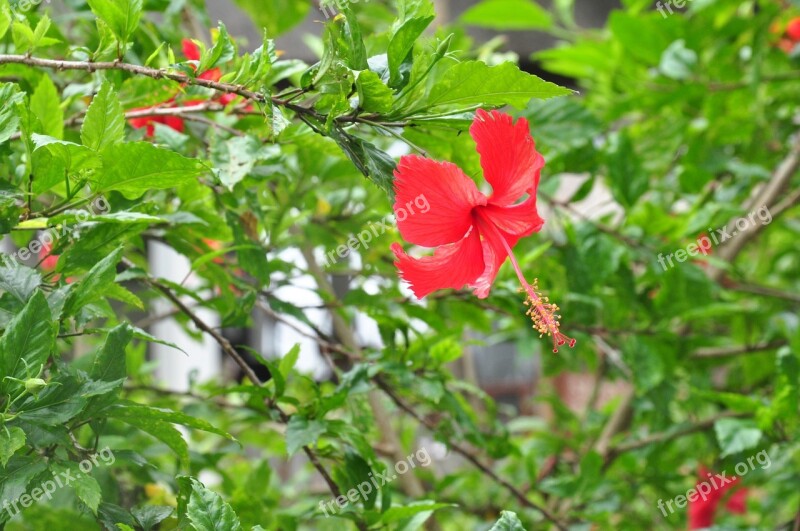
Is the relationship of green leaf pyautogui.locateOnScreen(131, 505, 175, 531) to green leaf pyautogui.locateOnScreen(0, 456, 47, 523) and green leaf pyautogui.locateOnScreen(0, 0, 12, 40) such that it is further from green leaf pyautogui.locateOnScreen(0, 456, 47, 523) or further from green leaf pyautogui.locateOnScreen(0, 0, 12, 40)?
green leaf pyautogui.locateOnScreen(0, 0, 12, 40)

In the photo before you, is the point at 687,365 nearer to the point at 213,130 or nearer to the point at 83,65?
the point at 213,130

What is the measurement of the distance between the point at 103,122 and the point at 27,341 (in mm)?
157

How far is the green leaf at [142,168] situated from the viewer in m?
0.58

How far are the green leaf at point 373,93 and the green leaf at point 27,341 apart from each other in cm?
25

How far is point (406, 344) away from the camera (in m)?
0.94

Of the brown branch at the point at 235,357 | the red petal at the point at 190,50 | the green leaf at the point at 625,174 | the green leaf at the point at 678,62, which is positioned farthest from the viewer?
the green leaf at the point at 678,62

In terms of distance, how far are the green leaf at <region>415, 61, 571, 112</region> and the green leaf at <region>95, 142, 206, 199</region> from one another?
17 cm

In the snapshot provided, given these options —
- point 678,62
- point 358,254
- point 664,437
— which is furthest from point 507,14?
point 664,437

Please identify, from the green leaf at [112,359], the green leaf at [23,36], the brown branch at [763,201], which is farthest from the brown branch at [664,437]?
the green leaf at [23,36]

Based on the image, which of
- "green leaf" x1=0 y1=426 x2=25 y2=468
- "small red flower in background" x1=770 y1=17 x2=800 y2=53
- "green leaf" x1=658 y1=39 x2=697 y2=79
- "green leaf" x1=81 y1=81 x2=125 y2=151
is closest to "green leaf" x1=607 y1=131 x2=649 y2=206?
"green leaf" x1=658 y1=39 x2=697 y2=79

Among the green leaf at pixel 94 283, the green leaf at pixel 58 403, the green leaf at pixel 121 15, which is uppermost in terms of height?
the green leaf at pixel 121 15

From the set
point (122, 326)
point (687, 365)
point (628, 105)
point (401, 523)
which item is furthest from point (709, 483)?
point (122, 326)

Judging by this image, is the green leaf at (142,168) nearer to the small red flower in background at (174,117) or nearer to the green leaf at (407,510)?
the small red flower in background at (174,117)

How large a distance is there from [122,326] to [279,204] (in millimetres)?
449
